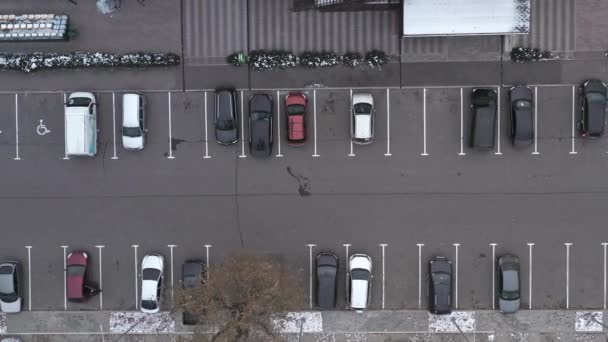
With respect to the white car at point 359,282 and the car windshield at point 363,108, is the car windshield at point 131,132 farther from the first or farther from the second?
the white car at point 359,282

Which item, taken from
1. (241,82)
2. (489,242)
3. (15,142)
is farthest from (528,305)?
(15,142)

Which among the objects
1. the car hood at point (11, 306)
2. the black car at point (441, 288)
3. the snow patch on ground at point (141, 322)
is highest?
the black car at point (441, 288)

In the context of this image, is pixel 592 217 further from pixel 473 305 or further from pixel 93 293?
pixel 93 293

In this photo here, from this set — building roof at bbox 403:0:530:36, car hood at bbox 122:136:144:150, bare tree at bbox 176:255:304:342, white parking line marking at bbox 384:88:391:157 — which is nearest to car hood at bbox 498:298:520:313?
white parking line marking at bbox 384:88:391:157

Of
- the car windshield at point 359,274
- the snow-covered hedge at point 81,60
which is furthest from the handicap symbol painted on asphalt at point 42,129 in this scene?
the car windshield at point 359,274

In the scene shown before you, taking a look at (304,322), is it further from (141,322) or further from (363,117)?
(363,117)

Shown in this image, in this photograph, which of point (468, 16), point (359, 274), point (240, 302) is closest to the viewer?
point (240, 302)

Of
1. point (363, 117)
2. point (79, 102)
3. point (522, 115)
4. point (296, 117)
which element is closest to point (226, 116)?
point (296, 117)

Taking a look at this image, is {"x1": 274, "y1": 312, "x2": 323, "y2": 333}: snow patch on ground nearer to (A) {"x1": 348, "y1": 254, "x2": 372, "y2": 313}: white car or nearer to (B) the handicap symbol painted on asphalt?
(A) {"x1": 348, "y1": 254, "x2": 372, "y2": 313}: white car
